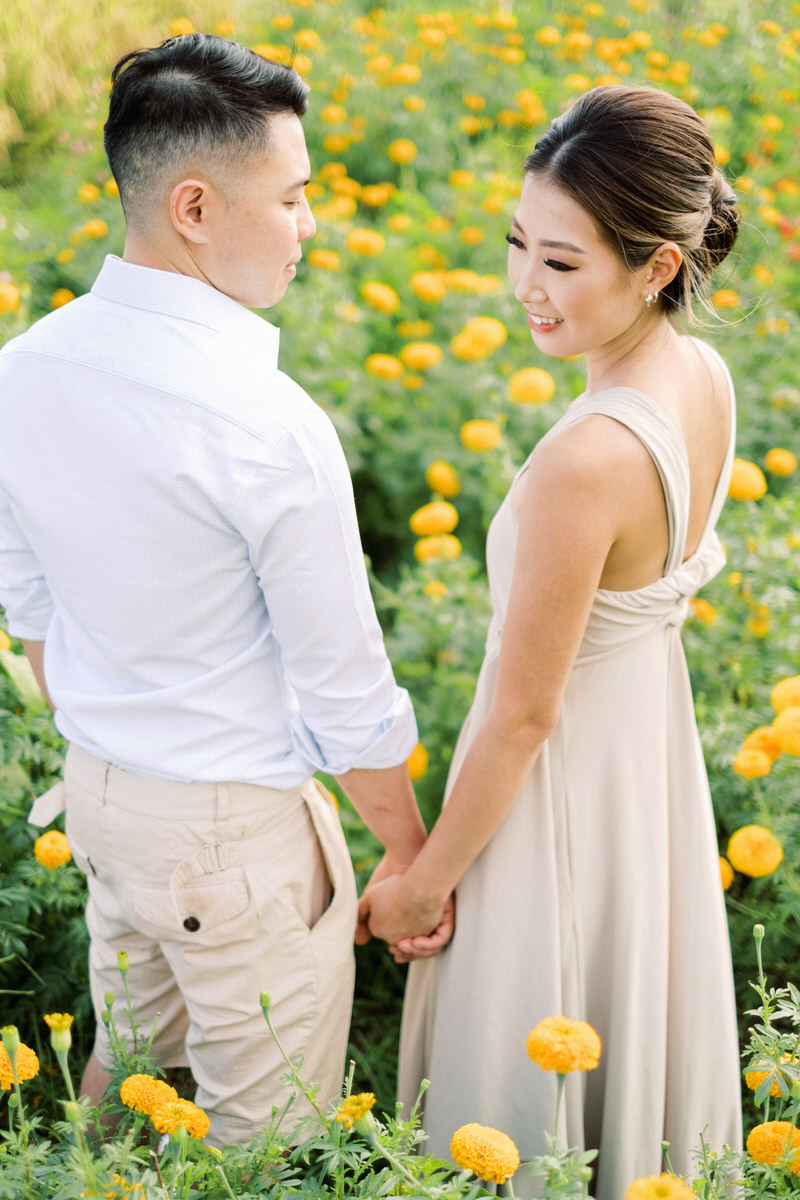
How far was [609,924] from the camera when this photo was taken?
151 cm

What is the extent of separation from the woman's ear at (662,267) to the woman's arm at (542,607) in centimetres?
23

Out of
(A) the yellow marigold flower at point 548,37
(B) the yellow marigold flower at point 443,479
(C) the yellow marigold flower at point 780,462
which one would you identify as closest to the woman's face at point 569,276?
(B) the yellow marigold flower at point 443,479

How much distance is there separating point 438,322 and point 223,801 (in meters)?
2.25

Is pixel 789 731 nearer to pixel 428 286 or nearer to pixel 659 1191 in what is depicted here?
pixel 659 1191

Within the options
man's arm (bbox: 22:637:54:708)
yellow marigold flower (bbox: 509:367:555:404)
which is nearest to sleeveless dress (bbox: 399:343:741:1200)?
man's arm (bbox: 22:637:54:708)

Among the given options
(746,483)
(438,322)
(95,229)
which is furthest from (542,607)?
(95,229)

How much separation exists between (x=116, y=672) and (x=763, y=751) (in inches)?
44.0

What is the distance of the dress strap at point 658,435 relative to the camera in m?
1.21

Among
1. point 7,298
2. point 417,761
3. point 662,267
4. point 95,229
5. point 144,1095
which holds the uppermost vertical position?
point 95,229

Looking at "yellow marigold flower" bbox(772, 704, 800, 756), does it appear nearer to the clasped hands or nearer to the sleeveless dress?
the sleeveless dress

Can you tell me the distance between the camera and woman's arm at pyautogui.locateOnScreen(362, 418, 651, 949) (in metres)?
1.18

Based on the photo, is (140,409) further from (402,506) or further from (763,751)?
(402,506)

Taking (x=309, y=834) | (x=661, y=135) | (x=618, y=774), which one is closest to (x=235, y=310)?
(x=661, y=135)

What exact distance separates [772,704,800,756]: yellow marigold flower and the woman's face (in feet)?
2.37
